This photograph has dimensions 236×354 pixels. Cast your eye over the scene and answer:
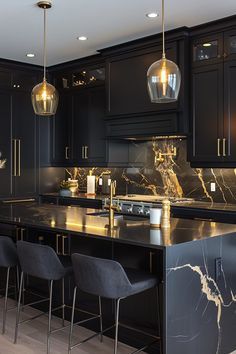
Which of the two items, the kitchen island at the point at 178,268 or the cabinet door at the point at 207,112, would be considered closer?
the kitchen island at the point at 178,268

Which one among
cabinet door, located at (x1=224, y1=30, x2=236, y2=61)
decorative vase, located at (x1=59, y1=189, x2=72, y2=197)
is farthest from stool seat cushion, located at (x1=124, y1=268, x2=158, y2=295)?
decorative vase, located at (x1=59, y1=189, x2=72, y2=197)

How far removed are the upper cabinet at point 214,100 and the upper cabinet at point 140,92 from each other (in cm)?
14

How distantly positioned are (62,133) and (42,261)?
12.9ft

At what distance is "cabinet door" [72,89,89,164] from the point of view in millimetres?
6324

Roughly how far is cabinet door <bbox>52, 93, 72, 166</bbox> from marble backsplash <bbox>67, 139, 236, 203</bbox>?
0.55 meters

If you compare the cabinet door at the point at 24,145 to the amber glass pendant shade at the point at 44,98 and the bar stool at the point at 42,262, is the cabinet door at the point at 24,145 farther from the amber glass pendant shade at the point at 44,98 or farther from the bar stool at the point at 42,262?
the bar stool at the point at 42,262

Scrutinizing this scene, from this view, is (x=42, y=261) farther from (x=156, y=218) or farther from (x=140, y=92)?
(x=140, y=92)

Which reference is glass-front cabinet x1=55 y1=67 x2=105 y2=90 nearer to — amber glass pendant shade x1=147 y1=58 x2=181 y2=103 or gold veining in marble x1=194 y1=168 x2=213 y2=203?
gold veining in marble x1=194 y1=168 x2=213 y2=203

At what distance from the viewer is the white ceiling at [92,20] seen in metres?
4.01

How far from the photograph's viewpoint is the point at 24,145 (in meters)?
6.45

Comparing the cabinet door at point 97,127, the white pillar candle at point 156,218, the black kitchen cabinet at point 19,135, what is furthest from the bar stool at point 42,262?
the black kitchen cabinet at point 19,135

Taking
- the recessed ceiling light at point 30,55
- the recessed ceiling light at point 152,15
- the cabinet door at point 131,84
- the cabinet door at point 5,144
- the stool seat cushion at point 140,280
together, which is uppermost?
the recessed ceiling light at point 30,55

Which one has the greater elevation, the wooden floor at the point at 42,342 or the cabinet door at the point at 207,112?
the cabinet door at the point at 207,112

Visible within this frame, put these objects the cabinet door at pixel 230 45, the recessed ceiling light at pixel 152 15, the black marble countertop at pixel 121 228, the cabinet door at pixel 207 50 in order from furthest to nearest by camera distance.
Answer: the cabinet door at pixel 207 50 → the cabinet door at pixel 230 45 → the recessed ceiling light at pixel 152 15 → the black marble countertop at pixel 121 228
